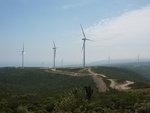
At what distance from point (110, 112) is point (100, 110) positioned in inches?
172

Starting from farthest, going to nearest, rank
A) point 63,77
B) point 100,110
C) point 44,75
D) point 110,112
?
point 44,75 < point 63,77 < point 100,110 < point 110,112

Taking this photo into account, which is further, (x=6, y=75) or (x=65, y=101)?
(x=6, y=75)

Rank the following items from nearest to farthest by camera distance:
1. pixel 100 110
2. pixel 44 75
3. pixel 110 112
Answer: pixel 110 112
pixel 100 110
pixel 44 75

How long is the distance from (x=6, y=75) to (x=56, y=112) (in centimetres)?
11610

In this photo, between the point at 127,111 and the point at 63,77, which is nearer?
the point at 127,111

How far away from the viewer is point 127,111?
5188 cm

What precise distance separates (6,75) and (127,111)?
119451 millimetres

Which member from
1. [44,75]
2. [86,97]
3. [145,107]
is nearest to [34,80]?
[44,75]

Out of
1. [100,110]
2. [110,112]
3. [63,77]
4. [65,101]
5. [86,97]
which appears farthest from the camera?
[63,77]

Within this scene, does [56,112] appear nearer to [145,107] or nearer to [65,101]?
[65,101]

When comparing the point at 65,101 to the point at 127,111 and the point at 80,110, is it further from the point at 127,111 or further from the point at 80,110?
the point at 127,111

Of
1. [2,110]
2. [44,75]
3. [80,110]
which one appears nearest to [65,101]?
[80,110]

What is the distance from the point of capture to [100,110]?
53.9 m

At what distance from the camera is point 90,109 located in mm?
55250
